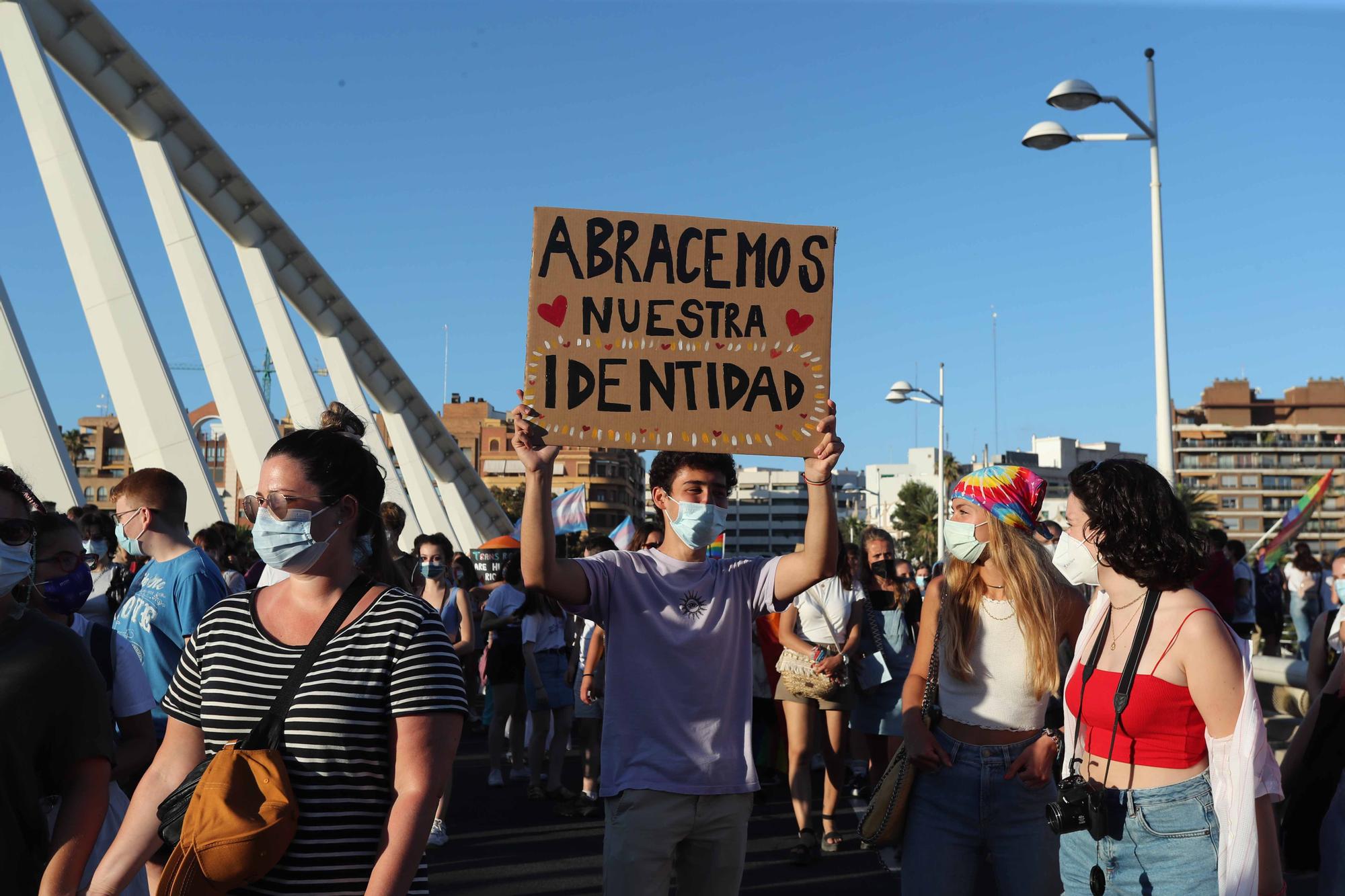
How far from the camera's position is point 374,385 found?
1932 inches

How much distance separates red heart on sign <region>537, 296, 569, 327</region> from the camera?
13.8ft

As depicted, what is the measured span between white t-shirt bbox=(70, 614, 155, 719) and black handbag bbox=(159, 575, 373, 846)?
1116mm

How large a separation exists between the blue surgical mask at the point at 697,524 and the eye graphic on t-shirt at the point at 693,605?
17 cm

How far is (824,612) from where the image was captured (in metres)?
8.73

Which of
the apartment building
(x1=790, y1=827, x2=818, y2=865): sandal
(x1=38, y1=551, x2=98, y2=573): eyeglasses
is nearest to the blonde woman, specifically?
(x1=38, y1=551, x2=98, y2=573): eyeglasses

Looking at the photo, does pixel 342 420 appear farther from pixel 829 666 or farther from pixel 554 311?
pixel 829 666

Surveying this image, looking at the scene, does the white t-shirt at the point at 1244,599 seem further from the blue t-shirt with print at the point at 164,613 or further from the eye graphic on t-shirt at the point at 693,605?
the blue t-shirt with print at the point at 164,613

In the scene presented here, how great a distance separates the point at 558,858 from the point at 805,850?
1489 mm

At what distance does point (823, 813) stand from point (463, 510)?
4534 centimetres

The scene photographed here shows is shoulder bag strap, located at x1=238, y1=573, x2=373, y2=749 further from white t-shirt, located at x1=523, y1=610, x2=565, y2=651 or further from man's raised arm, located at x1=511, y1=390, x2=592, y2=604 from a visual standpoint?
white t-shirt, located at x1=523, y1=610, x2=565, y2=651

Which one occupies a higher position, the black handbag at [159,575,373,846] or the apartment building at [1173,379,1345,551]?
the apartment building at [1173,379,1345,551]

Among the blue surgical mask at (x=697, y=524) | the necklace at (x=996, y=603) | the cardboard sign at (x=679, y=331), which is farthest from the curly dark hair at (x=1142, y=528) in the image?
the blue surgical mask at (x=697, y=524)

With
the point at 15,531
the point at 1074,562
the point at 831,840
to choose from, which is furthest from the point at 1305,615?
the point at 15,531

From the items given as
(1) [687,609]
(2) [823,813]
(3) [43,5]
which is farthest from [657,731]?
(3) [43,5]
